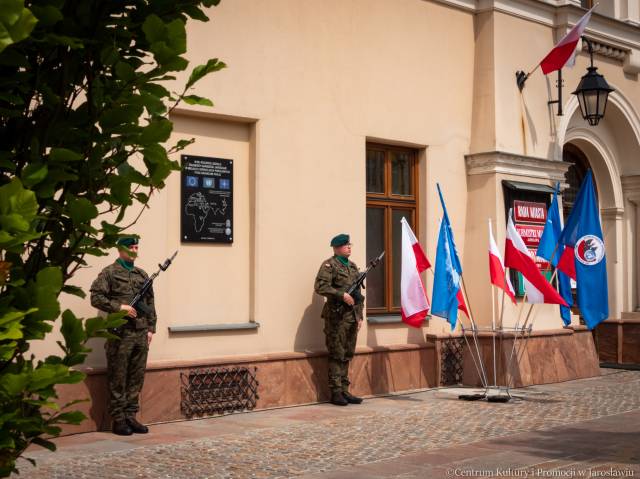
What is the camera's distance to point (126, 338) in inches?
321

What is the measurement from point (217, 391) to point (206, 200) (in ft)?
6.28

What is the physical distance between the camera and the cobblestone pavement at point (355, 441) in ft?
21.8

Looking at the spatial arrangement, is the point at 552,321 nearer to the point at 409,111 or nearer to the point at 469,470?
the point at 409,111

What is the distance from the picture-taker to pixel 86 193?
268 centimetres

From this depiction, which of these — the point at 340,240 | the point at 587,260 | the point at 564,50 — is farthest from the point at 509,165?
the point at 340,240

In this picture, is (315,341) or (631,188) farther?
(631,188)

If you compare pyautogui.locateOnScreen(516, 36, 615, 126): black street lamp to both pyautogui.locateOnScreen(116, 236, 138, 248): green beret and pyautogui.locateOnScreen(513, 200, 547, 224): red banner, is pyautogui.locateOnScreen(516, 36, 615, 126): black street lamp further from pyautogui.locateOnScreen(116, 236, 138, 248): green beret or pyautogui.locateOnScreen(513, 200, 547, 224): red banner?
pyautogui.locateOnScreen(116, 236, 138, 248): green beret

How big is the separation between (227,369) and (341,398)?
4.50 ft

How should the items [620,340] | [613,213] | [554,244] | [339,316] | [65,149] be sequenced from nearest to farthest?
[65,149] < [339,316] < [554,244] < [620,340] < [613,213]

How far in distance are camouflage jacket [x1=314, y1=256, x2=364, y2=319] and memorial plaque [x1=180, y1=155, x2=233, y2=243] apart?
3.54 feet

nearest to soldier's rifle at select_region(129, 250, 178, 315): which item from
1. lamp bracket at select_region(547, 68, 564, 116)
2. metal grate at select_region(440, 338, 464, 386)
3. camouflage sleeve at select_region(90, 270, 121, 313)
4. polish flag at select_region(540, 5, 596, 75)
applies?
camouflage sleeve at select_region(90, 270, 121, 313)

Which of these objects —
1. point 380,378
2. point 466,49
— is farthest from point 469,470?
point 466,49

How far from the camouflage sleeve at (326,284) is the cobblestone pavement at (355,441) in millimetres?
1190

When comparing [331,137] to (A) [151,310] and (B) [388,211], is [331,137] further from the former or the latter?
(A) [151,310]
